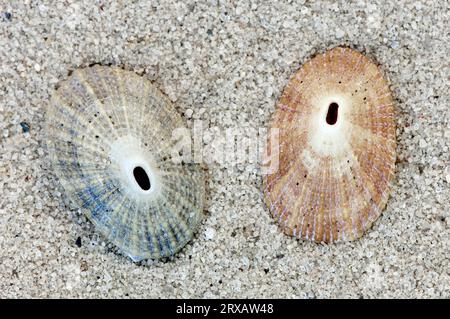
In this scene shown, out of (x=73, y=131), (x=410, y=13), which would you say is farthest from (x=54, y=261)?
(x=410, y=13)

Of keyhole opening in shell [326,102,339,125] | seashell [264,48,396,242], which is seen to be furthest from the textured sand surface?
keyhole opening in shell [326,102,339,125]

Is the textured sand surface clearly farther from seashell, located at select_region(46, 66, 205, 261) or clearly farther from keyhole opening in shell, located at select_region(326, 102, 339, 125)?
keyhole opening in shell, located at select_region(326, 102, 339, 125)

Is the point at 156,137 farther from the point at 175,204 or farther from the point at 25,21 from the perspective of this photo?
the point at 25,21

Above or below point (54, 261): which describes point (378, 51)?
above

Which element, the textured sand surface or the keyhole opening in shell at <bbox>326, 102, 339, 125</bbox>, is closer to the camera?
the keyhole opening in shell at <bbox>326, 102, 339, 125</bbox>

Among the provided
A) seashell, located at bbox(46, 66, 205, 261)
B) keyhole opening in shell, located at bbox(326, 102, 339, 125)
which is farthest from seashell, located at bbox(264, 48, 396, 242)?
seashell, located at bbox(46, 66, 205, 261)

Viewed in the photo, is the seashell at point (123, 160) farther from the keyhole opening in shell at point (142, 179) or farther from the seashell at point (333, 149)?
the seashell at point (333, 149)

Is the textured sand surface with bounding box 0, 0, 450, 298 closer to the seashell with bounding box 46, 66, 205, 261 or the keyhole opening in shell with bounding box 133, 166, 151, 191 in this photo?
the seashell with bounding box 46, 66, 205, 261

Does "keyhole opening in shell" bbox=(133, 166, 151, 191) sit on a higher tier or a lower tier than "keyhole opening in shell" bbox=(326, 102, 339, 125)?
lower
